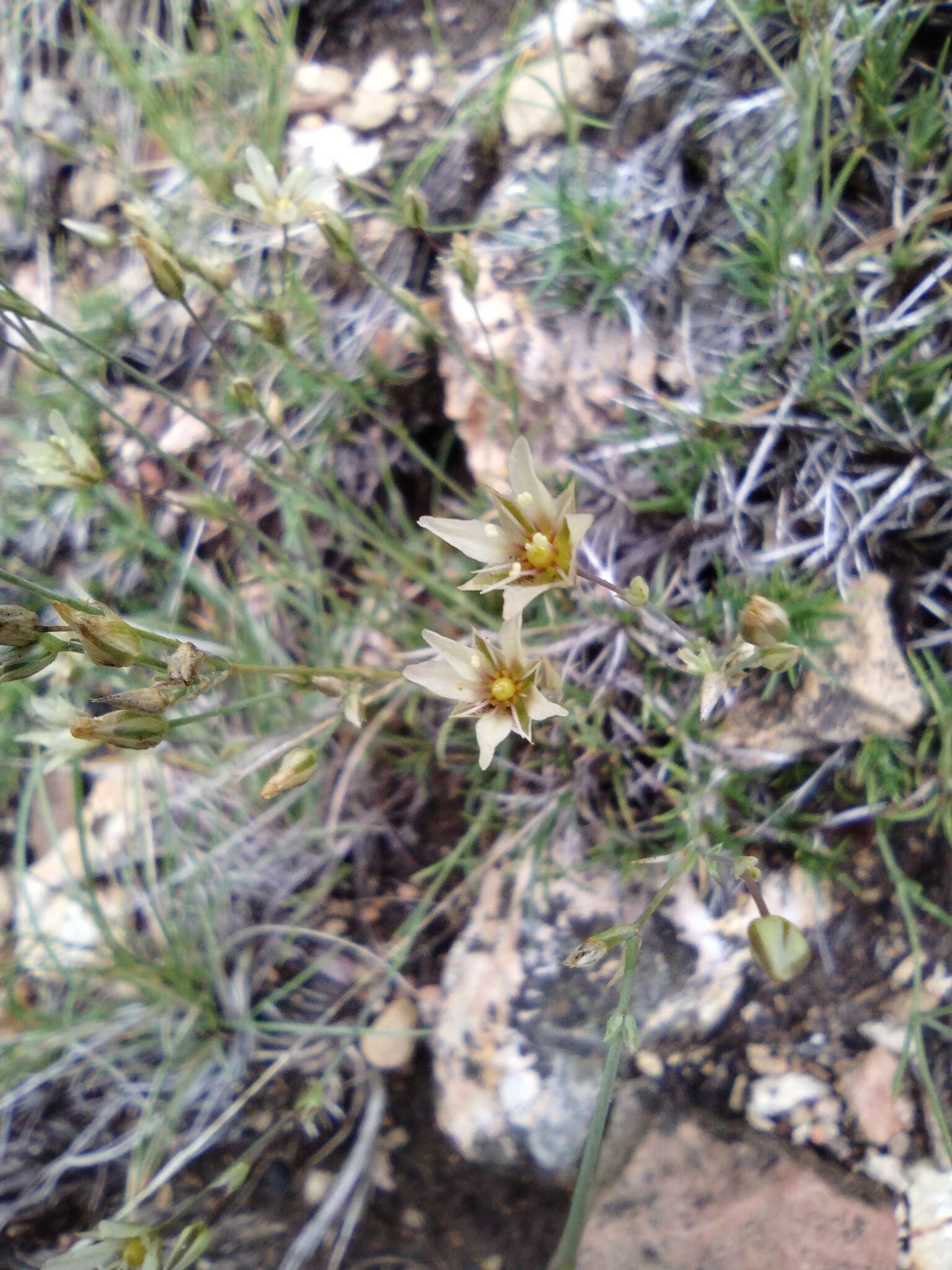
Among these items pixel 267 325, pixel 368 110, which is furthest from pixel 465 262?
pixel 368 110

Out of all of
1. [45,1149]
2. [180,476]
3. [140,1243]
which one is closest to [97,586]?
[180,476]

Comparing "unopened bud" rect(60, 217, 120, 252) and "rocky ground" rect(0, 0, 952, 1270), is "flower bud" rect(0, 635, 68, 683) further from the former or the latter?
"unopened bud" rect(60, 217, 120, 252)

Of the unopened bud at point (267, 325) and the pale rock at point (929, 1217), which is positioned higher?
the unopened bud at point (267, 325)

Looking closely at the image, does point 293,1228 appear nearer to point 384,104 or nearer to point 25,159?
point 384,104

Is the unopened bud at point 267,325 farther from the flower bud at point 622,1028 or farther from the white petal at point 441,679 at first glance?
the flower bud at point 622,1028

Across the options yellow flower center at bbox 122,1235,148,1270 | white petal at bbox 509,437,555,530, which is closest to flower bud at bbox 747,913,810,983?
white petal at bbox 509,437,555,530

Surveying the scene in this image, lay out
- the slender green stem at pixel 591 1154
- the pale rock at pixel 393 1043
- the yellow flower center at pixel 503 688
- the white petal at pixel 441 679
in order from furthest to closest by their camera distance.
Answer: the pale rock at pixel 393 1043
the yellow flower center at pixel 503 688
the white petal at pixel 441 679
the slender green stem at pixel 591 1154

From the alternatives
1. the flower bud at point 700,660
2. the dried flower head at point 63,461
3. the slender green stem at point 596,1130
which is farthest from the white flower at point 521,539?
the dried flower head at point 63,461
